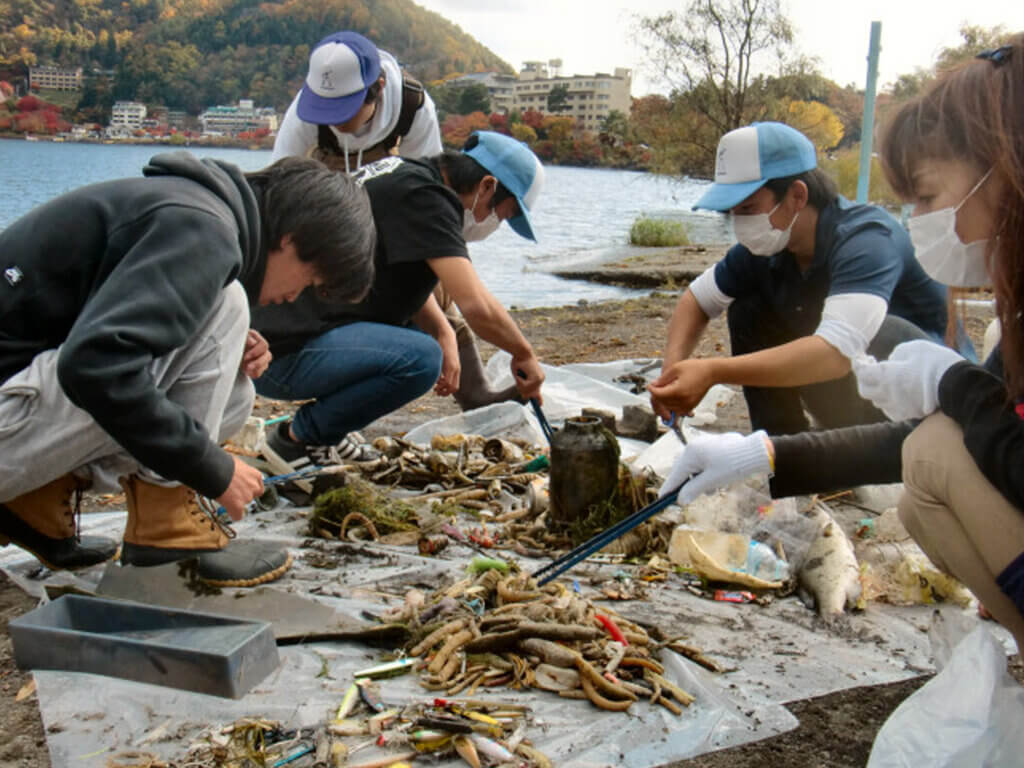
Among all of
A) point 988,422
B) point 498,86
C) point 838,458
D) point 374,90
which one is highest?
point 498,86

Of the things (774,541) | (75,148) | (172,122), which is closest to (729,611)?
(774,541)

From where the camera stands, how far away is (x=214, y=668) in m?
1.94

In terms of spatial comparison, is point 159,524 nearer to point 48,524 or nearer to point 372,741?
point 48,524

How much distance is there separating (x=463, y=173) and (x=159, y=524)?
1783mm

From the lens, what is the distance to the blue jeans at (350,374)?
3488 mm

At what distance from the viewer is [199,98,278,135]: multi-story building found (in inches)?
1254

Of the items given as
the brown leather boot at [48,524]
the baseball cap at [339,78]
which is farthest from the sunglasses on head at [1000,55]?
the baseball cap at [339,78]

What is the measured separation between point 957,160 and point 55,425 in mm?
2084

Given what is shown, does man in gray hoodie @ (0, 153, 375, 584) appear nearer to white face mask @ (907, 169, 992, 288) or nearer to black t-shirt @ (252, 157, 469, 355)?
black t-shirt @ (252, 157, 469, 355)

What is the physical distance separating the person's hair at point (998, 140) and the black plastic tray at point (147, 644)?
1629 millimetres

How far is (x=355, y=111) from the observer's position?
4.07 m

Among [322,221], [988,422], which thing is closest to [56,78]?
[322,221]

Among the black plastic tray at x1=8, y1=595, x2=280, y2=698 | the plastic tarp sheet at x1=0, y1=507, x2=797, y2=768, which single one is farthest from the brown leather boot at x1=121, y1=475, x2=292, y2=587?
the plastic tarp sheet at x1=0, y1=507, x2=797, y2=768

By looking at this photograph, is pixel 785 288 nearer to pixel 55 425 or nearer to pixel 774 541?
pixel 774 541
